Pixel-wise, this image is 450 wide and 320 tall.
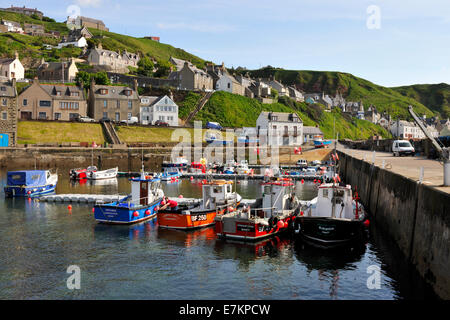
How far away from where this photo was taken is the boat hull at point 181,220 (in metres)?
30.5

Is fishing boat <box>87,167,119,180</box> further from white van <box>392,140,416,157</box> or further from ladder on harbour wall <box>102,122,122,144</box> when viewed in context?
white van <box>392,140,416,157</box>

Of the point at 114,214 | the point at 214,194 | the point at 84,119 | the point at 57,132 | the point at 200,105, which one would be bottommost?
the point at 114,214

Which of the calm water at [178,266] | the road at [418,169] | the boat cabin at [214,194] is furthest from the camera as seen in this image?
the boat cabin at [214,194]

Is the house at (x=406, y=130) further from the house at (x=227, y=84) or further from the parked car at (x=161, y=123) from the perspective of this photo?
the parked car at (x=161, y=123)

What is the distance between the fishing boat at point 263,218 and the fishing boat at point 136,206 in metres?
8.34

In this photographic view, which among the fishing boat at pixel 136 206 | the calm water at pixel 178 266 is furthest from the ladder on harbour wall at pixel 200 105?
the calm water at pixel 178 266

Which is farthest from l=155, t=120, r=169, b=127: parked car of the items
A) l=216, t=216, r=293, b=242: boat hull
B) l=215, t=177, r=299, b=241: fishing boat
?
l=216, t=216, r=293, b=242: boat hull

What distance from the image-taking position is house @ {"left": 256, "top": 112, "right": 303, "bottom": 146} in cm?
10838

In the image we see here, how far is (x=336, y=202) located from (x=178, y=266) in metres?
11.8

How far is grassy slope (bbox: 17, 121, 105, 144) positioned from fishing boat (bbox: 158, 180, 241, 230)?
55053mm

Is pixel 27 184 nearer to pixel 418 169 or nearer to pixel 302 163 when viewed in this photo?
pixel 418 169

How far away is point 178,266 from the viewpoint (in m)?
22.1

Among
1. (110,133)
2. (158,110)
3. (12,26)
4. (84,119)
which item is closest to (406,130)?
(158,110)
